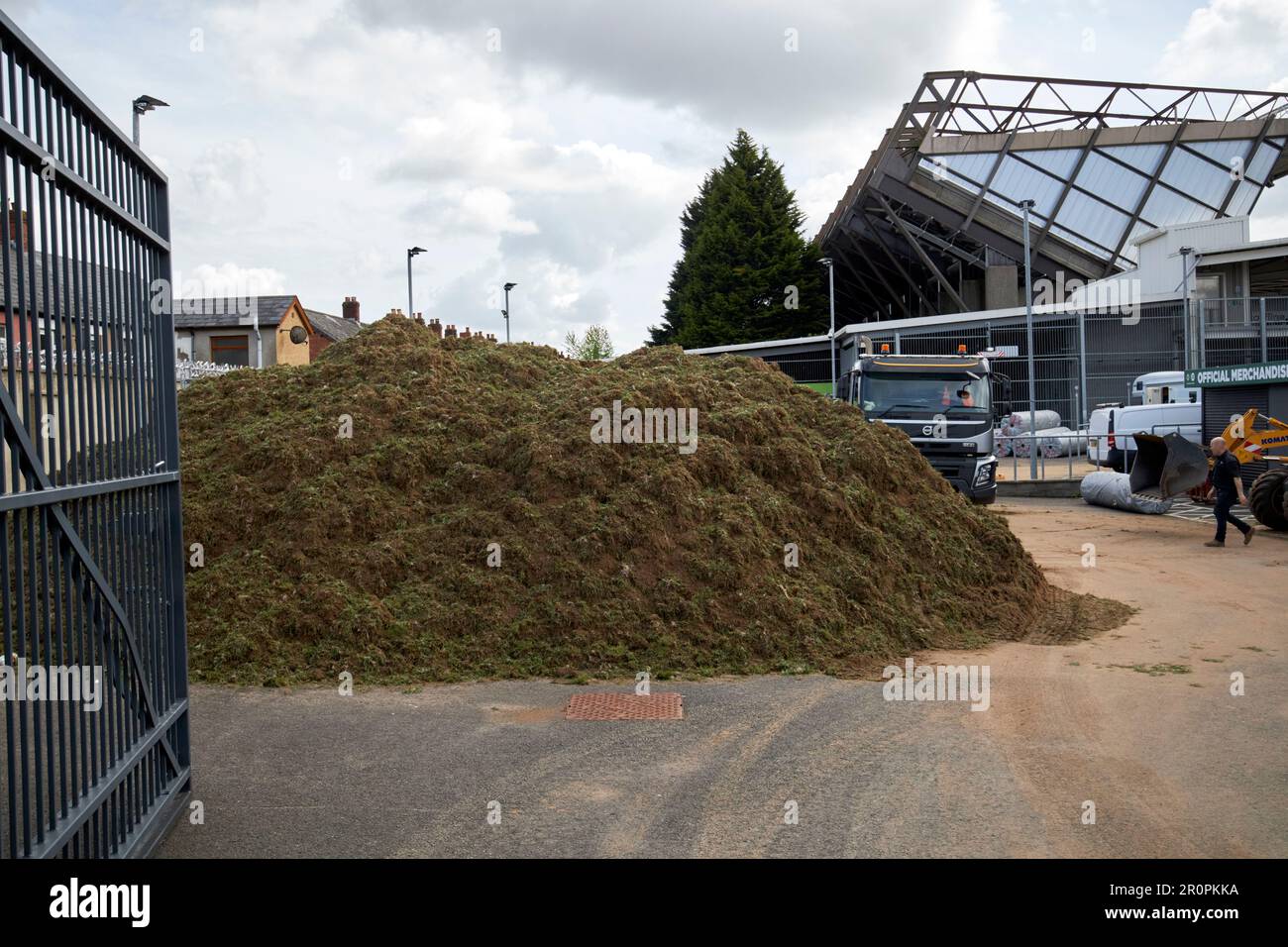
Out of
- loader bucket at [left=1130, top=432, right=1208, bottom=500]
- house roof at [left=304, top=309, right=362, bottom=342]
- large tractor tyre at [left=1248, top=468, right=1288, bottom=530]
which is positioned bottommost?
large tractor tyre at [left=1248, top=468, right=1288, bottom=530]

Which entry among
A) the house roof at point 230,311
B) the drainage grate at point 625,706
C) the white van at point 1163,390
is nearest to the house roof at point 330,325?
the house roof at point 230,311

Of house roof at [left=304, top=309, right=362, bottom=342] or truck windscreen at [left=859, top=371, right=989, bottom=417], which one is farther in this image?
house roof at [left=304, top=309, right=362, bottom=342]

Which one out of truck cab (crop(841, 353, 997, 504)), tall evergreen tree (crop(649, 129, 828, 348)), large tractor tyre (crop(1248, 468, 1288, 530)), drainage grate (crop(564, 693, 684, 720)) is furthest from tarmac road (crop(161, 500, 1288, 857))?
tall evergreen tree (crop(649, 129, 828, 348))

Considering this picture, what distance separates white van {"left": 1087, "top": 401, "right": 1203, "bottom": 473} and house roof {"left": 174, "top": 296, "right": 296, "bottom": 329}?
118 feet

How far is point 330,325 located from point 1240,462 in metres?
52.9

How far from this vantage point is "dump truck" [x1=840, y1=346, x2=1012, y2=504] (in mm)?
19750

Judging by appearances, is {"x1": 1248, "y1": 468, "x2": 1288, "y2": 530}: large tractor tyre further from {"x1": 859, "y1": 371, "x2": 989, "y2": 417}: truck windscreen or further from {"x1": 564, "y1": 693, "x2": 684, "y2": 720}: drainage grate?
{"x1": 564, "y1": 693, "x2": 684, "y2": 720}: drainage grate

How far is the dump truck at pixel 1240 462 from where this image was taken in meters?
19.2

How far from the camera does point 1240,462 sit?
21.2 meters

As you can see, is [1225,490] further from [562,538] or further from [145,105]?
[145,105]

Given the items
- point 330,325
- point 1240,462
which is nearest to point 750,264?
point 330,325

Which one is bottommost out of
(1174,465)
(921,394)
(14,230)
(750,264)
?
(1174,465)

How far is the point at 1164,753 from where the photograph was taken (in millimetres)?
6711
